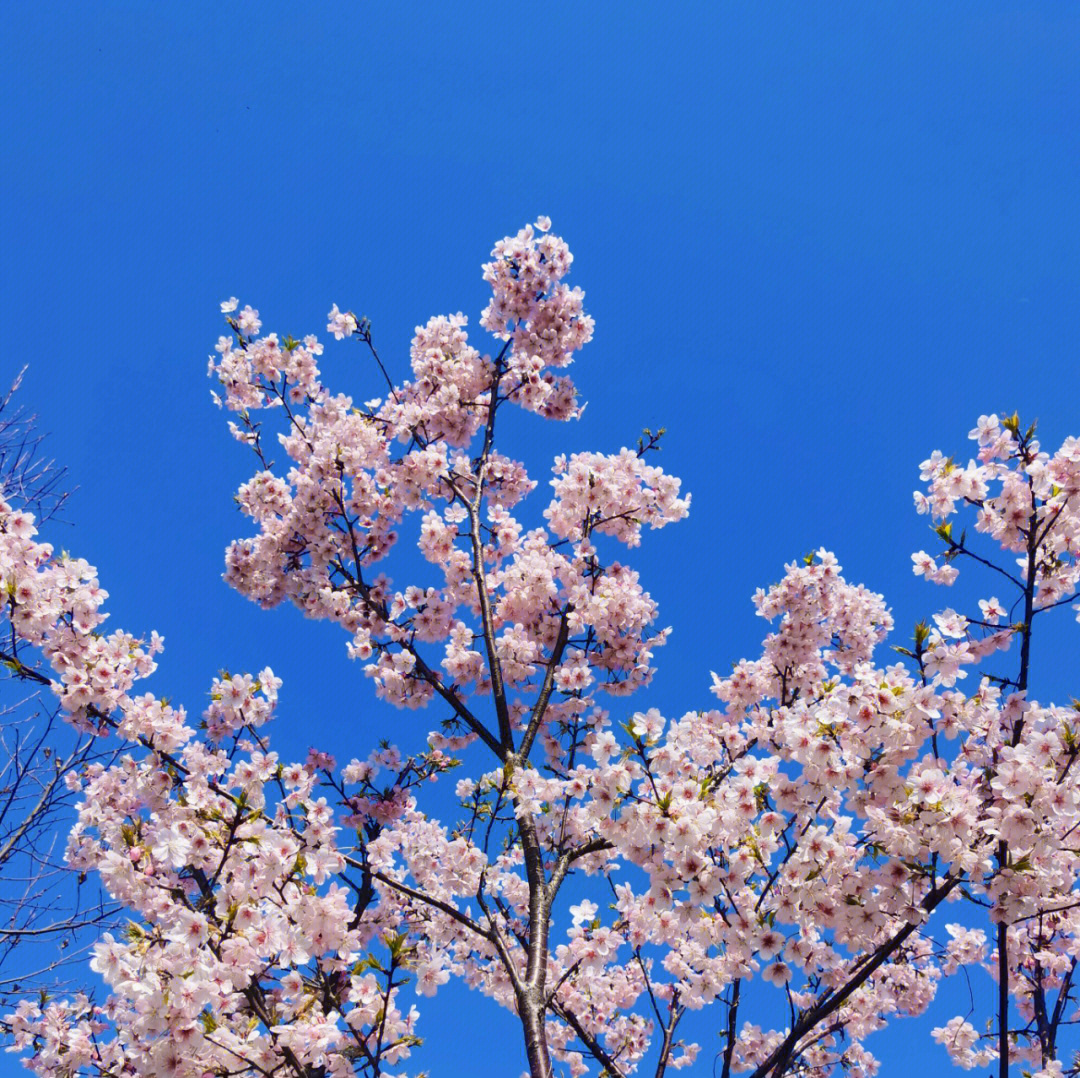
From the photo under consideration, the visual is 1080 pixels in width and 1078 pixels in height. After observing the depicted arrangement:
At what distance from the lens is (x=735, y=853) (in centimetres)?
480

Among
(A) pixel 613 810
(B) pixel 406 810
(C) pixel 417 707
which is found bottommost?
(A) pixel 613 810

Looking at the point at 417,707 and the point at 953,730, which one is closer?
the point at 953,730

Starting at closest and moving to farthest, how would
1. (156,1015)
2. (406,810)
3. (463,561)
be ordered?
(156,1015) < (406,810) < (463,561)

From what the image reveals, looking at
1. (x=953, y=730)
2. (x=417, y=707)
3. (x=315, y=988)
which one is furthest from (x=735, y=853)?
(x=417, y=707)

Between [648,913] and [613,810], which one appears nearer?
[613,810]

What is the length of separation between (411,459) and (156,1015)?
221 inches

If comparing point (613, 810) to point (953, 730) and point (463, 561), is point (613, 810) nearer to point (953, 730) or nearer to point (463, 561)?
point (953, 730)

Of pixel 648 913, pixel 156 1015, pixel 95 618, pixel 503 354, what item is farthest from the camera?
pixel 503 354

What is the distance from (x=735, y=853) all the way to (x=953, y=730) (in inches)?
60.0

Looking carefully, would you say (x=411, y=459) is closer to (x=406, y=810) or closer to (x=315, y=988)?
(x=406, y=810)

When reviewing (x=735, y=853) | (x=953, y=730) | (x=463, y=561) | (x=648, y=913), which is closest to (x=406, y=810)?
(x=463, y=561)

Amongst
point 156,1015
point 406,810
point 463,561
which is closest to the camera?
point 156,1015

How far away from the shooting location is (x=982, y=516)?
5.10 m

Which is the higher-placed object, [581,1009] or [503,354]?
[503,354]
